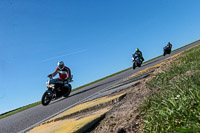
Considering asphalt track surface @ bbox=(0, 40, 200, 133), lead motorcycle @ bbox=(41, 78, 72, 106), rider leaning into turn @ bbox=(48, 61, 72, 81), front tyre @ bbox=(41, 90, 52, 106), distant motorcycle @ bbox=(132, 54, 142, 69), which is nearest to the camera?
Result: asphalt track surface @ bbox=(0, 40, 200, 133)

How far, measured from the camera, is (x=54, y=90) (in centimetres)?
877

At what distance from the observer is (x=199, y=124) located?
1.02 meters

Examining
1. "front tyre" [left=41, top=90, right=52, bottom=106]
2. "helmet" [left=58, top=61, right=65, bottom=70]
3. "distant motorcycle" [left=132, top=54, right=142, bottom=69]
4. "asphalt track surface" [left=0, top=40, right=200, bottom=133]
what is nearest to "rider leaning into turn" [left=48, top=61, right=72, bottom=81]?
"helmet" [left=58, top=61, right=65, bottom=70]

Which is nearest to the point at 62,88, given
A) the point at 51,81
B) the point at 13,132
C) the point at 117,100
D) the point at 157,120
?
the point at 51,81

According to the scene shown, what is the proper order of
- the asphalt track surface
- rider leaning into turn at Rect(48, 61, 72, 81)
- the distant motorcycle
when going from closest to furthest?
1. the asphalt track surface
2. rider leaning into turn at Rect(48, 61, 72, 81)
3. the distant motorcycle

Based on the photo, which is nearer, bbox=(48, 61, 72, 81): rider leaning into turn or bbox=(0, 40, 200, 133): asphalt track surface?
bbox=(0, 40, 200, 133): asphalt track surface

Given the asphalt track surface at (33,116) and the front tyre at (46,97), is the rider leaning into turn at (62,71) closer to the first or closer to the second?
the front tyre at (46,97)

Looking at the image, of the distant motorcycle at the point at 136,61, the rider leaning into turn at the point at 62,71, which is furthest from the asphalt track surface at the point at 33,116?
the distant motorcycle at the point at 136,61

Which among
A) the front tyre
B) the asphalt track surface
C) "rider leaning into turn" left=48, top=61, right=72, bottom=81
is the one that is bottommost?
the asphalt track surface

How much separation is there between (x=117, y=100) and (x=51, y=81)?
6544mm

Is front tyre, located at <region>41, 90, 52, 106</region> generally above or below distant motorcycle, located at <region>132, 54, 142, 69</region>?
below

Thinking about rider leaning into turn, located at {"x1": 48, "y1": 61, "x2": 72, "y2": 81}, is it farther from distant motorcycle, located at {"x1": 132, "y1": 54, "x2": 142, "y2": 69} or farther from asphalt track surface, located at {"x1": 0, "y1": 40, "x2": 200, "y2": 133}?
distant motorcycle, located at {"x1": 132, "y1": 54, "x2": 142, "y2": 69}

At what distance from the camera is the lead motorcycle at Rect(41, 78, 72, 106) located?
8.23m

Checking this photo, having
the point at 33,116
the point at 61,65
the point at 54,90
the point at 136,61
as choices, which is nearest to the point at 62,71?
the point at 61,65
